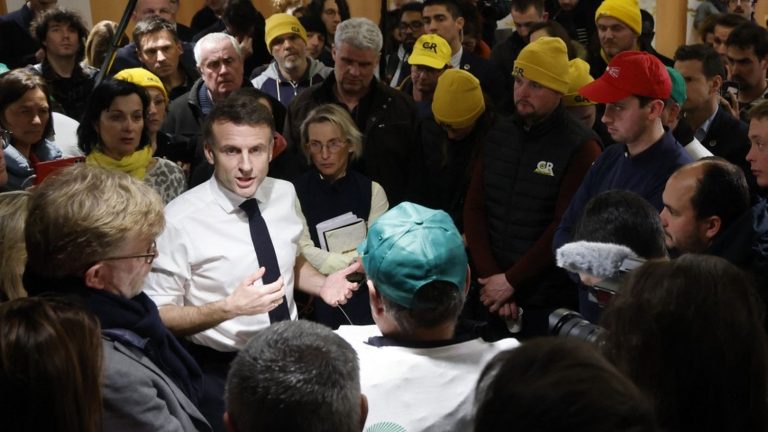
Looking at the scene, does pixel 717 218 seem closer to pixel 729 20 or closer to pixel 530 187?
pixel 530 187

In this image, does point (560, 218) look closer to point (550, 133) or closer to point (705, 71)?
point (550, 133)

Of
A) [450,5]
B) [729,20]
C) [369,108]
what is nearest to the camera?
[369,108]

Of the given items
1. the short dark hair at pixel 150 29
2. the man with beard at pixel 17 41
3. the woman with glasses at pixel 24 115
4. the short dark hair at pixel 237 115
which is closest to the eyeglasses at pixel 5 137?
the woman with glasses at pixel 24 115

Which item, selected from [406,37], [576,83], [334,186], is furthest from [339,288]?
[406,37]

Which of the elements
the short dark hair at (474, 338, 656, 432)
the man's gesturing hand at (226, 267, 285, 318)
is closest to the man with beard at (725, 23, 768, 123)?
the man's gesturing hand at (226, 267, 285, 318)

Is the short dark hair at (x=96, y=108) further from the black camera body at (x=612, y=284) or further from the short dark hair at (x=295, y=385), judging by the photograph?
the short dark hair at (x=295, y=385)

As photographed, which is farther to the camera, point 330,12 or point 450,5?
point 330,12

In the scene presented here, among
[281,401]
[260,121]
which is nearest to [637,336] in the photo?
[281,401]

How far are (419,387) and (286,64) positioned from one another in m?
3.56

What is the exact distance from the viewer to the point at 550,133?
11.5ft

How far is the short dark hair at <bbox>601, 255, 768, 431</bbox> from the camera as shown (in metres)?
1.42

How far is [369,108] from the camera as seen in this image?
4.14 meters

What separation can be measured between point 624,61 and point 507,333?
3.93ft

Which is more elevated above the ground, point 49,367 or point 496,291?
point 49,367
